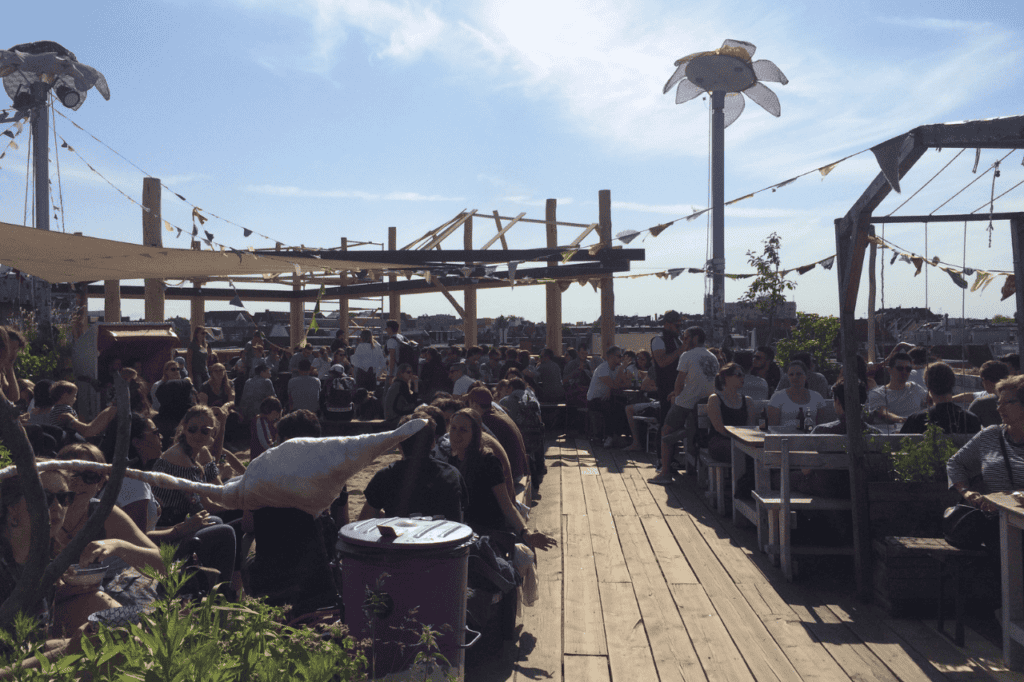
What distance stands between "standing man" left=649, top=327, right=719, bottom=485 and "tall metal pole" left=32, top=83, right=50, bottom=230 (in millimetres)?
7536

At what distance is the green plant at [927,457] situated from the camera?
4281 millimetres

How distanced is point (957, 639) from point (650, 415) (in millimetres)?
6063

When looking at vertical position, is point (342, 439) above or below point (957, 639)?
above

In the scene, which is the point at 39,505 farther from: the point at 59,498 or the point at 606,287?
the point at 606,287

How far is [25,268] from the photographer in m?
9.22

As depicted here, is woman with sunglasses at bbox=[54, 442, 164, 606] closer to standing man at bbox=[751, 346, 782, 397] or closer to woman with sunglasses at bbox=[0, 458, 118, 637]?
woman with sunglasses at bbox=[0, 458, 118, 637]

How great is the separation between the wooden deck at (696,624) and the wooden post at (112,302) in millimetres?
8293

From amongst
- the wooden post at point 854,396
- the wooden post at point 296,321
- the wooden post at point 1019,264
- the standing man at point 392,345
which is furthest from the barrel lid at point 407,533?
the wooden post at point 296,321

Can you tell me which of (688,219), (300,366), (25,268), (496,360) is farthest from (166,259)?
(688,219)

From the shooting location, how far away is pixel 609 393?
396 inches

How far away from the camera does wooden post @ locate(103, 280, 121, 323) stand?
11.1 m

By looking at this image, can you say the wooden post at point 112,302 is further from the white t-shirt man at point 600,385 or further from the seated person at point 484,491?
the seated person at point 484,491

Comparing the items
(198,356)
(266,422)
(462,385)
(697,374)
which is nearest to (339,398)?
(198,356)

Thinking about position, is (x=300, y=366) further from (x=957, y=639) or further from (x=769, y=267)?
(x=769, y=267)
